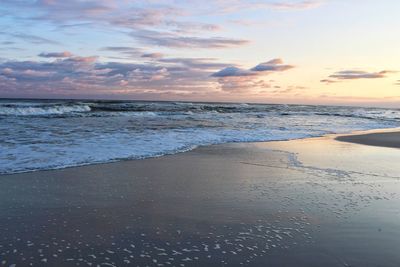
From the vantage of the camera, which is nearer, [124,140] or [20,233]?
[20,233]

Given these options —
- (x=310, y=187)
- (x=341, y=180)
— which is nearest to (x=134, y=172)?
(x=310, y=187)

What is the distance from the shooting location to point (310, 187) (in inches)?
264

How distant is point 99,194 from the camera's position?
6078 millimetres

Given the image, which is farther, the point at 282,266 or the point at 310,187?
the point at 310,187

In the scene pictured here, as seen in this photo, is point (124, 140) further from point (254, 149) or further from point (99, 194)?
point (99, 194)

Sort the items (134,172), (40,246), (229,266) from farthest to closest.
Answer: (134,172), (40,246), (229,266)

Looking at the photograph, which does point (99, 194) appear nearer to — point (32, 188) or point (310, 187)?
point (32, 188)

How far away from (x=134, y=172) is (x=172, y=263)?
14.5 feet

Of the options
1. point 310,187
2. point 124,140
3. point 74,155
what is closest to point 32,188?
point 74,155

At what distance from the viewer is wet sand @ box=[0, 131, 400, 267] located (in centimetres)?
379

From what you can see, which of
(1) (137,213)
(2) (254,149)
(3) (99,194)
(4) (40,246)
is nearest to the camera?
(4) (40,246)

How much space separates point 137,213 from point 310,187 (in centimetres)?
308

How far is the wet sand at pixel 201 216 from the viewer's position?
149 inches

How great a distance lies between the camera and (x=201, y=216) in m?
5.03
